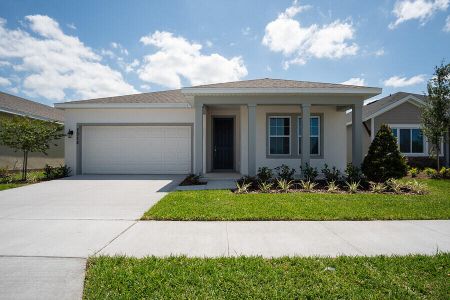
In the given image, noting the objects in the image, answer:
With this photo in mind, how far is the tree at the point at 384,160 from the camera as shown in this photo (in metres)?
8.75

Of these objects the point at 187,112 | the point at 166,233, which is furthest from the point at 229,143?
the point at 166,233

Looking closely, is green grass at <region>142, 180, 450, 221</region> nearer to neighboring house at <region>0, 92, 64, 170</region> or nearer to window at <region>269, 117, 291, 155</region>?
window at <region>269, 117, 291, 155</region>

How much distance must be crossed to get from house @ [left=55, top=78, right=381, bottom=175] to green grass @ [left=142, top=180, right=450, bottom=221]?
4351mm

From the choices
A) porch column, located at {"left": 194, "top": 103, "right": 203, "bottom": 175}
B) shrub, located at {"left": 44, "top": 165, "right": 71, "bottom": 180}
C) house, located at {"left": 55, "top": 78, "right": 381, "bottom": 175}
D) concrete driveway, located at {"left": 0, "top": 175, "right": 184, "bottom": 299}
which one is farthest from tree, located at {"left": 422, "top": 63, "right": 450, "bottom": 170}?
shrub, located at {"left": 44, "top": 165, "right": 71, "bottom": 180}

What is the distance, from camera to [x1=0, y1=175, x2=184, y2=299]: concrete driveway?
9.17 feet

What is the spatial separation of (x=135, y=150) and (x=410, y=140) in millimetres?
15609

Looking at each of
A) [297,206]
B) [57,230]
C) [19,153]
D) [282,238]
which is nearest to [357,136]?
[297,206]

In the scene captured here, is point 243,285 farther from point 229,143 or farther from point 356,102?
point 229,143

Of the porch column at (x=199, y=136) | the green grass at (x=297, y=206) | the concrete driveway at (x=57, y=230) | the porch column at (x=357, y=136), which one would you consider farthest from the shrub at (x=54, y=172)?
the porch column at (x=357, y=136)

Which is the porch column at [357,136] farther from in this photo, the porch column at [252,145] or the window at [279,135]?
the porch column at [252,145]

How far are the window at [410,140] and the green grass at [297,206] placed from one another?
8563mm

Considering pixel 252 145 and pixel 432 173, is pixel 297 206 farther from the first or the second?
pixel 432 173

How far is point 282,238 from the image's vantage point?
4.07 metres

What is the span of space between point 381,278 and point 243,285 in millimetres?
1519
